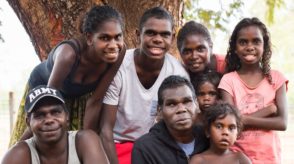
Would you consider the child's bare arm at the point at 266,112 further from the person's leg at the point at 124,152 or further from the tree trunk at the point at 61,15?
the tree trunk at the point at 61,15

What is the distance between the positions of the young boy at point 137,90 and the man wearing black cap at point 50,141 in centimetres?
35

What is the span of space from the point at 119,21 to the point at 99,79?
0.51 meters

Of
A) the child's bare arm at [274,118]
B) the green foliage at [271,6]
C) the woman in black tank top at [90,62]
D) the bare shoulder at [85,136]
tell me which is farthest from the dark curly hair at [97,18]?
the green foliage at [271,6]

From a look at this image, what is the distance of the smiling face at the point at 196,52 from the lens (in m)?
4.18

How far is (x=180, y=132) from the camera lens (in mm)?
3734

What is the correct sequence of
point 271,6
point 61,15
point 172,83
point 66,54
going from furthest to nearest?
1. point 271,6
2. point 61,15
3. point 66,54
4. point 172,83

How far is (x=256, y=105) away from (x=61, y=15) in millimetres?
1949

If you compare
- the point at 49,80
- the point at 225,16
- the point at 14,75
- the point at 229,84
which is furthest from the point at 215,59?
the point at 14,75

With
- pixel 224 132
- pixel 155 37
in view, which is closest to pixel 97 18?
pixel 155 37

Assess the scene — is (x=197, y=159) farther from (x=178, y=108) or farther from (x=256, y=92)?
(x=256, y=92)

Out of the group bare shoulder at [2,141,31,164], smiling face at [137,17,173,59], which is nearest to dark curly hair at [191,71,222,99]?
smiling face at [137,17,173,59]

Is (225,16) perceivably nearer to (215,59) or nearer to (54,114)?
(215,59)

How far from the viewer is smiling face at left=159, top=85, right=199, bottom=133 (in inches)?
144

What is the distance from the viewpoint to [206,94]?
4.11m
